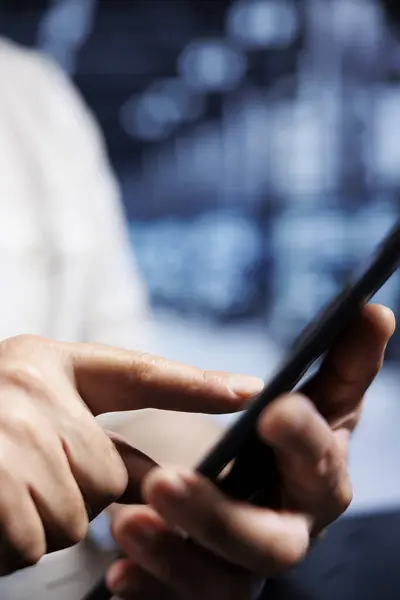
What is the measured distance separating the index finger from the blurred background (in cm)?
71

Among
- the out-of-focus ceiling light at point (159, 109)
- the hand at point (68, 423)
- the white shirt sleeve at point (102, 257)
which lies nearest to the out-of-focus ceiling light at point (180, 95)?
the out-of-focus ceiling light at point (159, 109)

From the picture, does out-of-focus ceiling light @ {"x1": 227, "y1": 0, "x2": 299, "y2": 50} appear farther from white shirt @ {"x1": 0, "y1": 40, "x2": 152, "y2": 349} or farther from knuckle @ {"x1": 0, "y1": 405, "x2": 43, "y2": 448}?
knuckle @ {"x1": 0, "y1": 405, "x2": 43, "y2": 448}

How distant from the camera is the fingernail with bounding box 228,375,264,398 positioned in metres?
0.25

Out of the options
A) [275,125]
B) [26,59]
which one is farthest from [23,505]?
[275,125]

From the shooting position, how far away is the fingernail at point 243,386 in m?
0.25

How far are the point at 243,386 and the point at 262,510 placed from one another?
5cm

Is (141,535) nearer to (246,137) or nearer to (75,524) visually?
(75,524)

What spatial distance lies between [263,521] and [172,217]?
763 millimetres

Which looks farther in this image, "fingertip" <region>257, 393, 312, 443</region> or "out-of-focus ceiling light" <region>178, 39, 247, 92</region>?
"out-of-focus ceiling light" <region>178, 39, 247, 92</region>

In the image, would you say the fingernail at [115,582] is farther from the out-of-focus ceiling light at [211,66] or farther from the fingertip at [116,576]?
the out-of-focus ceiling light at [211,66]

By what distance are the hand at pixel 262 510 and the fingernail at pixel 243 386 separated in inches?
1.0

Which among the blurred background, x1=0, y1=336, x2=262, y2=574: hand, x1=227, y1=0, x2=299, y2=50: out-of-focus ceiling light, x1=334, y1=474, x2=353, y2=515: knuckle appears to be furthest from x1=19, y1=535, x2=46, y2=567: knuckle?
x1=227, y1=0, x2=299, y2=50: out-of-focus ceiling light

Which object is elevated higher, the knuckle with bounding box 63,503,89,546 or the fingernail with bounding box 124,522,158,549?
the fingernail with bounding box 124,522,158,549

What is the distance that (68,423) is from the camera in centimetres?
24
